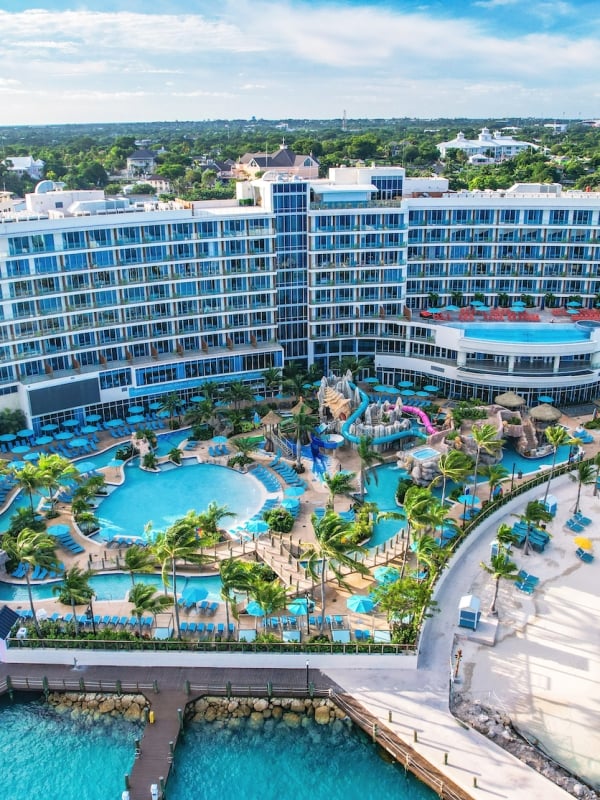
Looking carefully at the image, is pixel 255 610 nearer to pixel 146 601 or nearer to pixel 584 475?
pixel 146 601

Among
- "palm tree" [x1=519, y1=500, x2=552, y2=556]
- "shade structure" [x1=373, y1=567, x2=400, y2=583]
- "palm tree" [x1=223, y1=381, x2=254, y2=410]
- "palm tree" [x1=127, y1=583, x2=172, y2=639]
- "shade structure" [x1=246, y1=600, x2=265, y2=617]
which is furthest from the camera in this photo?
"palm tree" [x1=223, y1=381, x2=254, y2=410]

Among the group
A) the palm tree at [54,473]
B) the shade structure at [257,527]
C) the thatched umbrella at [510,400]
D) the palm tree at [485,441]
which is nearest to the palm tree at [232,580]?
the shade structure at [257,527]

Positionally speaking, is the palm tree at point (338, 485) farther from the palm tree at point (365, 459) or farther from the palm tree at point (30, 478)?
the palm tree at point (30, 478)

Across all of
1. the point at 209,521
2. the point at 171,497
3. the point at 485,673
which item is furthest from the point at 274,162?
the point at 485,673

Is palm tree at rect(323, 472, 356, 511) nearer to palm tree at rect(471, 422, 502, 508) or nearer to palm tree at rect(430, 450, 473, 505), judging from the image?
palm tree at rect(430, 450, 473, 505)

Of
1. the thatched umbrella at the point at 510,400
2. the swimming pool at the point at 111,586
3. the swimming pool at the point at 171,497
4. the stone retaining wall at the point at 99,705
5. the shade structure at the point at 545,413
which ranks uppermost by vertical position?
the thatched umbrella at the point at 510,400

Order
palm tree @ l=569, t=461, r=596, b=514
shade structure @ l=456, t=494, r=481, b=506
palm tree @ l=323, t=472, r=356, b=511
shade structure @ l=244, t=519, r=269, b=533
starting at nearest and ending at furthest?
shade structure @ l=244, t=519, r=269, b=533 → palm tree @ l=323, t=472, r=356, b=511 → palm tree @ l=569, t=461, r=596, b=514 → shade structure @ l=456, t=494, r=481, b=506

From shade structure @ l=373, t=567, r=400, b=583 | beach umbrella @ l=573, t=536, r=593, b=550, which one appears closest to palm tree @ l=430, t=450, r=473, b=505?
shade structure @ l=373, t=567, r=400, b=583

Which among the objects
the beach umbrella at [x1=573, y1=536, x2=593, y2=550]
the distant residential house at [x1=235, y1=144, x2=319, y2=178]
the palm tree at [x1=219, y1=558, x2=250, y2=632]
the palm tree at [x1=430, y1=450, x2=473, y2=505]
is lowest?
the beach umbrella at [x1=573, y1=536, x2=593, y2=550]
